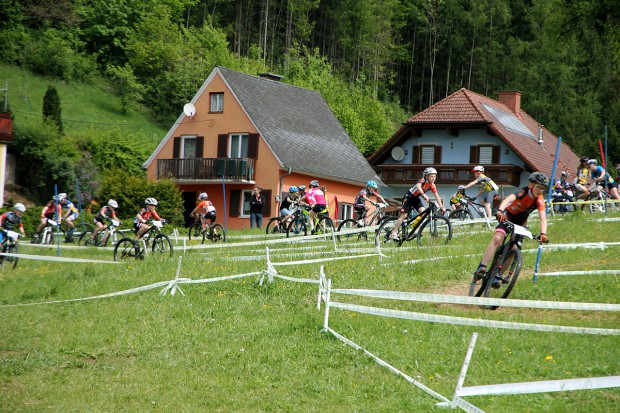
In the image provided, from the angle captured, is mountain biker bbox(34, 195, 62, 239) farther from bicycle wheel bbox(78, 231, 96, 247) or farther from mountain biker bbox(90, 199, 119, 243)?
mountain biker bbox(90, 199, 119, 243)

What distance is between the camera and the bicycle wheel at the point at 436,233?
19172mm

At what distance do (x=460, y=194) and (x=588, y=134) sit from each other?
157ft

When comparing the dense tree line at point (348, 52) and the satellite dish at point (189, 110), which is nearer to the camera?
the satellite dish at point (189, 110)

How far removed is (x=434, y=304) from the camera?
43.8ft

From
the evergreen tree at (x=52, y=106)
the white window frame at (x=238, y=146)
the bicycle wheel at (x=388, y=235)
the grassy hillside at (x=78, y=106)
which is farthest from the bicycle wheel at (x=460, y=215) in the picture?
the grassy hillside at (x=78, y=106)

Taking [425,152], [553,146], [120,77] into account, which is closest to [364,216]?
[425,152]

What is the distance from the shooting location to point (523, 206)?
1311 centimetres

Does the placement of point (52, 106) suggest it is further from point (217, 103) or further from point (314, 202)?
point (314, 202)

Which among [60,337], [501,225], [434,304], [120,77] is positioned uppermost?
[120,77]

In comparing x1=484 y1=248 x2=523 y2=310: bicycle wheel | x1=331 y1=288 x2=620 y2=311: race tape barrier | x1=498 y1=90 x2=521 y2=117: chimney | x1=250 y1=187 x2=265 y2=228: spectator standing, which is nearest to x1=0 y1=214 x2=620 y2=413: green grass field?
x1=484 y1=248 x2=523 y2=310: bicycle wheel

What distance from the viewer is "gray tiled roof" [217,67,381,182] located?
44.8 m

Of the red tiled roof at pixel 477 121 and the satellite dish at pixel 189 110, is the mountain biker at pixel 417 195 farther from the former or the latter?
the red tiled roof at pixel 477 121

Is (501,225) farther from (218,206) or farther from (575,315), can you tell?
(218,206)

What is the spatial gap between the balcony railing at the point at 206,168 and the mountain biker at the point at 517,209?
3055cm
